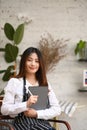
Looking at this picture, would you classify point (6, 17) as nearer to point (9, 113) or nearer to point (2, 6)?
point (2, 6)

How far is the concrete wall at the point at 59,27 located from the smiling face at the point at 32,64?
168cm

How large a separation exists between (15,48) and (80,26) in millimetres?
998

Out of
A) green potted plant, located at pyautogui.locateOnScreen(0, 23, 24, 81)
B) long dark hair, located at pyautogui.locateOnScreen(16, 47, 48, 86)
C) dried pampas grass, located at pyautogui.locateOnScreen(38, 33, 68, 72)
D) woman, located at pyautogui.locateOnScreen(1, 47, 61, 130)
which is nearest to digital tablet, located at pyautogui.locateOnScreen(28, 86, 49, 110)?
woman, located at pyautogui.locateOnScreen(1, 47, 61, 130)

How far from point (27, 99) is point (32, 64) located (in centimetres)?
32

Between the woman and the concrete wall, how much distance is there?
1617 millimetres

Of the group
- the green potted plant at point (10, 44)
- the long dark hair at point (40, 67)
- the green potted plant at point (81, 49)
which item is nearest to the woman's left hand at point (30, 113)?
the long dark hair at point (40, 67)

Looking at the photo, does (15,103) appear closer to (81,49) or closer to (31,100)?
(31,100)

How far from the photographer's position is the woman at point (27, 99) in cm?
246

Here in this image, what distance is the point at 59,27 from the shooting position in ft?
14.1

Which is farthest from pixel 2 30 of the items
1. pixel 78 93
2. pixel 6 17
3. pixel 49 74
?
pixel 78 93

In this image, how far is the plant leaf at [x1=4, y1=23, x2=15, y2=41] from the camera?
4098 millimetres

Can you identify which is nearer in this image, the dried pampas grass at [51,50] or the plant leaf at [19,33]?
the plant leaf at [19,33]

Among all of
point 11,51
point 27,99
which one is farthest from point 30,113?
point 11,51

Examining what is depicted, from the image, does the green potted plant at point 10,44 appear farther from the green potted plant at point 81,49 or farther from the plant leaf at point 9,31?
the green potted plant at point 81,49
